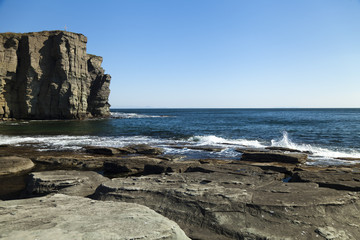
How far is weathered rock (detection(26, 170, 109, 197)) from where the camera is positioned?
25.9 ft

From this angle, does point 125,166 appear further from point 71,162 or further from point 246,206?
point 246,206

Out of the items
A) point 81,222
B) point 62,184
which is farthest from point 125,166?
point 81,222

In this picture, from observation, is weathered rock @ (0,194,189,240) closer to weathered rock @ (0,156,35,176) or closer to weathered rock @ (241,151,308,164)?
weathered rock @ (0,156,35,176)

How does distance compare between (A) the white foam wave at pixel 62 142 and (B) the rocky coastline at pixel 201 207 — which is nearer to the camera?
(B) the rocky coastline at pixel 201 207

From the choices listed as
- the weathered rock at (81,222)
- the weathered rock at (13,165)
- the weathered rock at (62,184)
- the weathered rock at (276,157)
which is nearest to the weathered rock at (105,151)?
the weathered rock at (13,165)

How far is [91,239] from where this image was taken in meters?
3.40

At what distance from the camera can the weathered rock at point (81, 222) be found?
3545 millimetres

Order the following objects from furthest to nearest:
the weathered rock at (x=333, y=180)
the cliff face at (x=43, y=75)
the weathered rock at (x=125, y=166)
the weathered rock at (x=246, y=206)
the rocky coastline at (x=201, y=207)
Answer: the cliff face at (x=43, y=75), the weathered rock at (x=125, y=166), the weathered rock at (x=333, y=180), the weathered rock at (x=246, y=206), the rocky coastline at (x=201, y=207)

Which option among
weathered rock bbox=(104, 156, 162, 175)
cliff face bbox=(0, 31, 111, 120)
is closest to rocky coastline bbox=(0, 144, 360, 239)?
weathered rock bbox=(104, 156, 162, 175)

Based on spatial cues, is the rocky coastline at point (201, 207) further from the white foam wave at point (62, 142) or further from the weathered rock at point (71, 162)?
the white foam wave at point (62, 142)

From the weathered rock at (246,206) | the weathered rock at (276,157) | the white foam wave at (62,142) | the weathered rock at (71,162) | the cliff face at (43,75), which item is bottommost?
the white foam wave at (62,142)

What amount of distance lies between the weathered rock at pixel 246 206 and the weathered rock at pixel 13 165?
6946 millimetres

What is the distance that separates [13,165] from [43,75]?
44.3 meters

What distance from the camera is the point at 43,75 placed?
160ft
